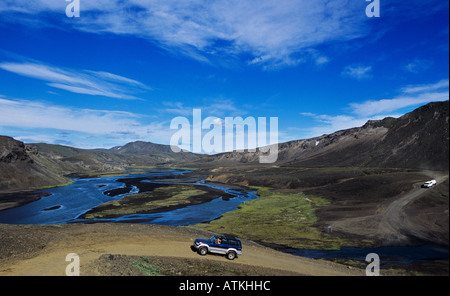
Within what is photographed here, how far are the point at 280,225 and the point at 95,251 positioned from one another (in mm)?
40714

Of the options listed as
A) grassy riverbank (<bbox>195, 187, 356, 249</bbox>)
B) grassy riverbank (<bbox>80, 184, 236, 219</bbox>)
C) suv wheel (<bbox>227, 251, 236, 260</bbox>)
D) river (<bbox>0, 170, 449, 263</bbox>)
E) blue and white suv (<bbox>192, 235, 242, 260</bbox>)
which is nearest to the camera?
suv wheel (<bbox>227, 251, 236, 260</bbox>)

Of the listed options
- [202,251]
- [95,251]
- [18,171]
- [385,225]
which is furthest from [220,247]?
[18,171]

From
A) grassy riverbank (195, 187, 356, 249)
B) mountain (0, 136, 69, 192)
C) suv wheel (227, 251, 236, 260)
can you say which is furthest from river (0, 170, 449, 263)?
mountain (0, 136, 69, 192)

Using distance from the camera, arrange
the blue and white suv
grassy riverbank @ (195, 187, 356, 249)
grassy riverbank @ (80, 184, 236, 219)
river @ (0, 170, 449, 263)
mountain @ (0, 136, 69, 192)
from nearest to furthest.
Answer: the blue and white suv
river @ (0, 170, 449, 263)
grassy riverbank @ (195, 187, 356, 249)
grassy riverbank @ (80, 184, 236, 219)
mountain @ (0, 136, 69, 192)

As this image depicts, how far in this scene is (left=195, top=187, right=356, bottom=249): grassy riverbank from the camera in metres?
46.4

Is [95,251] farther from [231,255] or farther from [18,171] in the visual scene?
[18,171]

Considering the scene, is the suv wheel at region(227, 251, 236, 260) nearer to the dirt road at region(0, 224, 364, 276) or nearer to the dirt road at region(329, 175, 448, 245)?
the dirt road at region(0, 224, 364, 276)

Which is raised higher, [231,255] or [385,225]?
[231,255]

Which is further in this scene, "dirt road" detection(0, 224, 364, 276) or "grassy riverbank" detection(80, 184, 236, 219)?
"grassy riverbank" detection(80, 184, 236, 219)

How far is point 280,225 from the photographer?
58781 mm

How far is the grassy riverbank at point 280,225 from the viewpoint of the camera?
152 ft

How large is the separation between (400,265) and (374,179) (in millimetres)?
71175

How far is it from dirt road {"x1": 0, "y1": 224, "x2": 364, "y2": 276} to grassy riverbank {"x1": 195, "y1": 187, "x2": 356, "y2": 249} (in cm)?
1567

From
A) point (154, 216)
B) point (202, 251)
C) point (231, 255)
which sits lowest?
point (154, 216)
